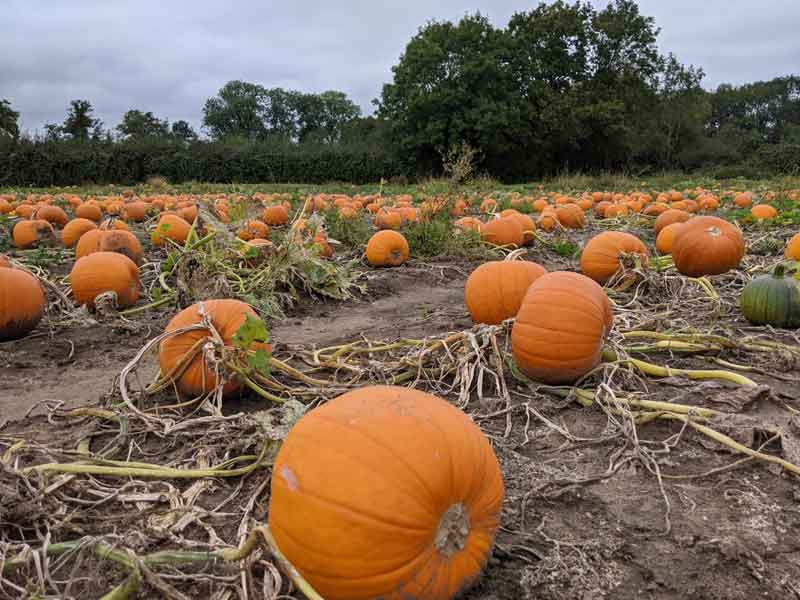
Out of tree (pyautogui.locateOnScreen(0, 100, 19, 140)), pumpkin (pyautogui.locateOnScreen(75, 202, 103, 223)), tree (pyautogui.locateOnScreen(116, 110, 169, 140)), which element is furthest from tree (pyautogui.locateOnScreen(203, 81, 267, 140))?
pumpkin (pyautogui.locateOnScreen(75, 202, 103, 223))

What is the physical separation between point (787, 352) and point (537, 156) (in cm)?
3983

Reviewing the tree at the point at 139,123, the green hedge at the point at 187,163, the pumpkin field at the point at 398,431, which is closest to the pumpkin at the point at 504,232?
the pumpkin field at the point at 398,431

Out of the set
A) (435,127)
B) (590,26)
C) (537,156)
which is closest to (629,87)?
(590,26)

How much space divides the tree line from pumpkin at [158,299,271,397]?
111ft

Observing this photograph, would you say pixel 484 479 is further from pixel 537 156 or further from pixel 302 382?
pixel 537 156

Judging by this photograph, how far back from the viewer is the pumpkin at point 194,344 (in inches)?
122

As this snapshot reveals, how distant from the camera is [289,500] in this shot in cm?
161

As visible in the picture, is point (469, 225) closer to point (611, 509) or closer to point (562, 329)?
point (562, 329)

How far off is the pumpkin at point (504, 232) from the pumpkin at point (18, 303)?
192 inches

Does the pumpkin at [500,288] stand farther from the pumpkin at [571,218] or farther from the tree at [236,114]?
the tree at [236,114]

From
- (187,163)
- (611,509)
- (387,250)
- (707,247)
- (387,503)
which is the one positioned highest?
(187,163)

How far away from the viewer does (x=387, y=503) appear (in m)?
1.51

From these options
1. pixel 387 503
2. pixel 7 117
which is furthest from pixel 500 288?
pixel 7 117

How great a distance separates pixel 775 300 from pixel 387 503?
3558mm
